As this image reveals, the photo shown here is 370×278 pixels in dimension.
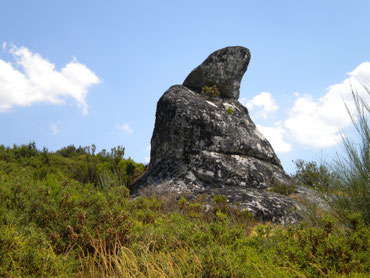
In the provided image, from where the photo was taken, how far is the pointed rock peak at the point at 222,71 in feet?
38.3

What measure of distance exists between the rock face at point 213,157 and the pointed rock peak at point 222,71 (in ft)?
3.04

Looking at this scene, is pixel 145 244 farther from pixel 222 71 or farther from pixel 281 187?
pixel 222 71

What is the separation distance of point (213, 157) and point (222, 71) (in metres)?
4.32

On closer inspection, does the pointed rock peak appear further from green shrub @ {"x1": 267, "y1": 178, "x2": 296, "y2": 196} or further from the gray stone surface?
green shrub @ {"x1": 267, "y1": 178, "x2": 296, "y2": 196}

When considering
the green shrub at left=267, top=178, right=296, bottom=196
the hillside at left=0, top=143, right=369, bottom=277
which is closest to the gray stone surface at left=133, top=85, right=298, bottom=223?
the green shrub at left=267, top=178, right=296, bottom=196

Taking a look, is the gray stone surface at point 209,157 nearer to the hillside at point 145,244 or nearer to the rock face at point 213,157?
the rock face at point 213,157

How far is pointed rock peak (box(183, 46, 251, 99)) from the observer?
1166 centimetres

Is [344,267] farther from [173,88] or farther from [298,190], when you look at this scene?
[173,88]

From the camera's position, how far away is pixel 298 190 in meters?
9.98

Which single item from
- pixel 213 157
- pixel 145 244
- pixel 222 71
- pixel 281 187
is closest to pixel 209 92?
pixel 222 71

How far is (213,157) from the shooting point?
880cm

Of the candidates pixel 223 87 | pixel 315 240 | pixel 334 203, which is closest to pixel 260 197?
pixel 334 203

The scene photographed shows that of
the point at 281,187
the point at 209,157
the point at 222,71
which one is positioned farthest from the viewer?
the point at 222,71

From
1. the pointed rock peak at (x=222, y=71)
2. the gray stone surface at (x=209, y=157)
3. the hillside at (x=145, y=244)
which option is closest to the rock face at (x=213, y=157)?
the gray stone surface at (x=209, y=157)
